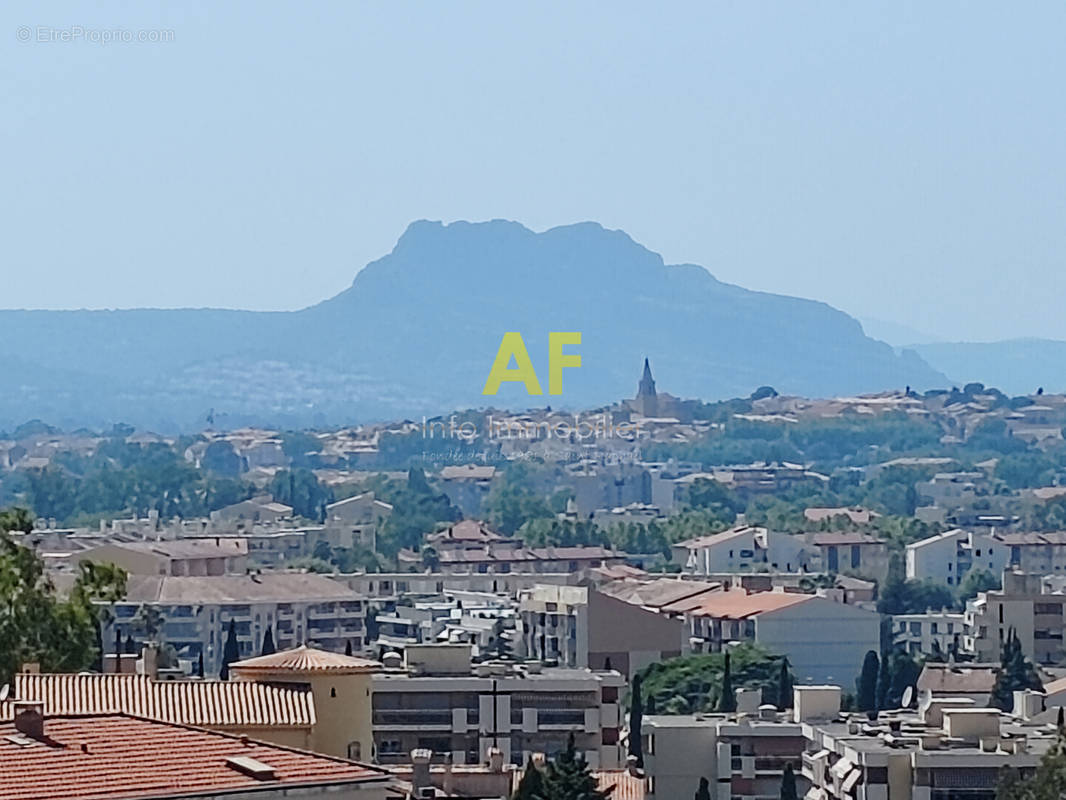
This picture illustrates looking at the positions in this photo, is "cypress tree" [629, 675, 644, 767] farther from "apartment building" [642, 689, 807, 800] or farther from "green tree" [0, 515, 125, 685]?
"green tree" [0, 515, 125, 685]

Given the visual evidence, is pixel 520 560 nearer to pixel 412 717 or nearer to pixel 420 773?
pixel 412 717

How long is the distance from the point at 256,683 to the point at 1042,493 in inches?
5134

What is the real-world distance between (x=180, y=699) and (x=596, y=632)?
42.1 m

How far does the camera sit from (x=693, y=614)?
6762 centimetres

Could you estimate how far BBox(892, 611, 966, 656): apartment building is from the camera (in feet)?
229

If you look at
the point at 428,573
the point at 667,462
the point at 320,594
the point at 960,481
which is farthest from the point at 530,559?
the point at 667,462

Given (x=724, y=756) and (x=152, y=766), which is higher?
(x=152, y=766)

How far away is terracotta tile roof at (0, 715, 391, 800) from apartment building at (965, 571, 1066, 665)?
4833 cm

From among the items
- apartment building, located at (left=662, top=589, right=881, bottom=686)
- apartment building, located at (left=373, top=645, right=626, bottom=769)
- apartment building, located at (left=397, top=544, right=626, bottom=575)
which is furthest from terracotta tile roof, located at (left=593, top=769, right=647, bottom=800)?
apartment building, located at (left=397, top=544, right=626, bottom=575)

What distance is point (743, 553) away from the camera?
3890 inches

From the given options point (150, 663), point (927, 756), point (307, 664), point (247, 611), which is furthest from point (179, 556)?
point (307, 664)

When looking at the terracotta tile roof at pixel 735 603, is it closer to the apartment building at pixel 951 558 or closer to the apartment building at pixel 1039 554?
the apartment building at pixel 951 558

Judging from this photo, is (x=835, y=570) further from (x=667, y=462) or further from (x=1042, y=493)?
(x=667, y=462)

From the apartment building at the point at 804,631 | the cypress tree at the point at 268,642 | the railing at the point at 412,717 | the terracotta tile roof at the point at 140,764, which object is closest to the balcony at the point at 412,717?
the railing at the point at 412,717
